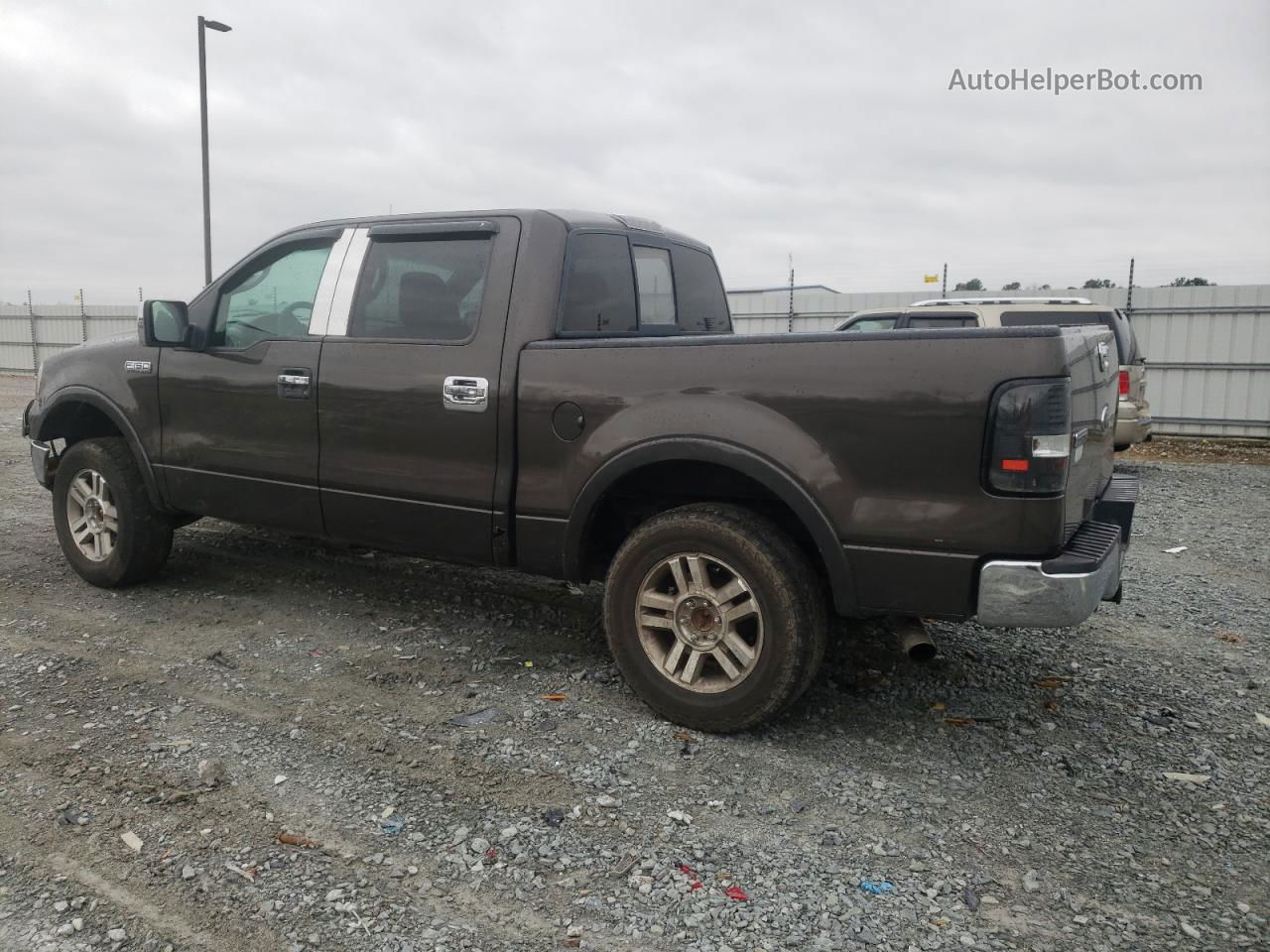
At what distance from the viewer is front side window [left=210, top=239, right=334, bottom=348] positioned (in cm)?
466

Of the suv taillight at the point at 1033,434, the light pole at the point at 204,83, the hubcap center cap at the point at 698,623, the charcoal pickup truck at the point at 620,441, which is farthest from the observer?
the light pole at the point at 204,83

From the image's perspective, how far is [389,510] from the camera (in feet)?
14.3

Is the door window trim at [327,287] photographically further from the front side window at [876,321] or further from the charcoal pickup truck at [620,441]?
the front side window at [876,321]

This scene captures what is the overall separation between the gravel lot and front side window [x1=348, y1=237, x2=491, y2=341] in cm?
148

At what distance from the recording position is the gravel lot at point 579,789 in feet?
8.45

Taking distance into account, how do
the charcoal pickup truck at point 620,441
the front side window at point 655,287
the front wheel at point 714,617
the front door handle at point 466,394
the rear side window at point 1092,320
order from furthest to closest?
1. the rear side window at point 1092,320
2. the front side window at point 655,287
3. the front door handle at point 466,394
4. the front wheel at point 714,617
5. the charcoal pickup truck at point 620,441

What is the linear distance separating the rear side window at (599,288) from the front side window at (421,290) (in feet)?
1.26

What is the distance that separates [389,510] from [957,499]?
2.45 metres

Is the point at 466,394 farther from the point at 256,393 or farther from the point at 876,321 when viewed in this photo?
the point at 876,321

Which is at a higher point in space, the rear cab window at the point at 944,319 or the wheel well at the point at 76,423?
the rear cab window at the point at 944,319

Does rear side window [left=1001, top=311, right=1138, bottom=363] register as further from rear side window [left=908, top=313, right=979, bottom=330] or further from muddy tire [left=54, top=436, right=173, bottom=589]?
muddy tire [left=54, top=436, right=173, bottom=589]

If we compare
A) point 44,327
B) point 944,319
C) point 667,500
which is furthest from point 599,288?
point 44,327

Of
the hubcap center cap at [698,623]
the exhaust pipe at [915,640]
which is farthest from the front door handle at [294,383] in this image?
the exhaust pipe at [915,640]

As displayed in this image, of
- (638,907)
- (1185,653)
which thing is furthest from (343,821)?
(1185,653)
